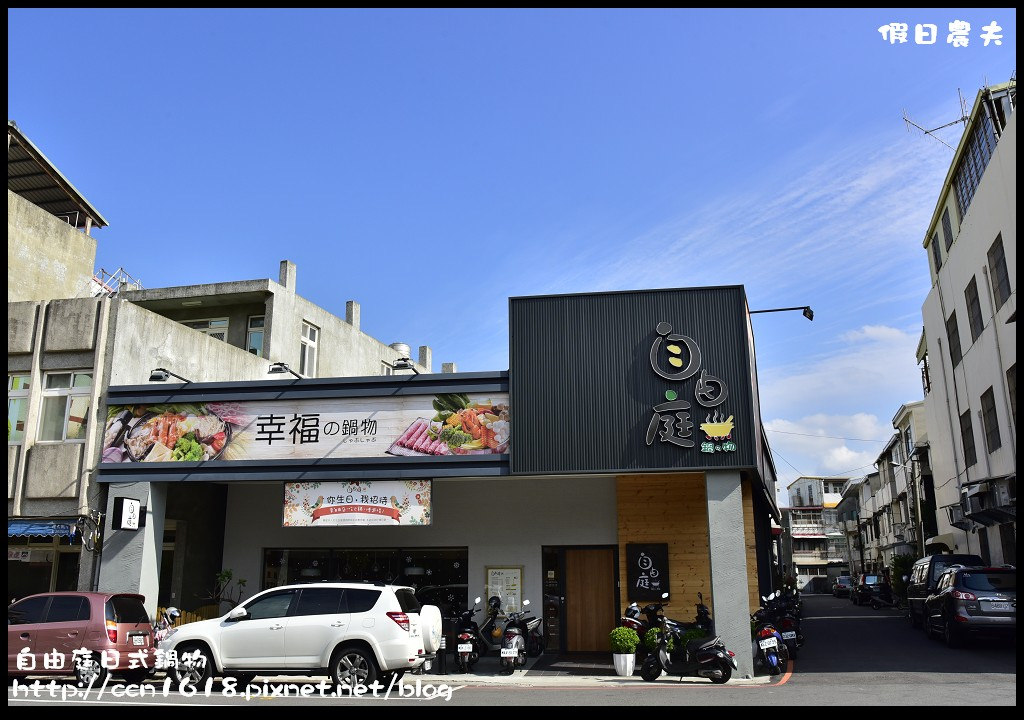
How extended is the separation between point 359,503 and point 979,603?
12.5m

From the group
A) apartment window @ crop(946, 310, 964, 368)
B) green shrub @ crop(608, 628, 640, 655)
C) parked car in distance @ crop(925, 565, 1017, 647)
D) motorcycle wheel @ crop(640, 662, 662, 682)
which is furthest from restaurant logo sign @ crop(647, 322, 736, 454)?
apartment window @ crop(946, 310, 964, 368)

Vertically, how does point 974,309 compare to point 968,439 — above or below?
above

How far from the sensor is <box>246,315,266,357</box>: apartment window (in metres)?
25.5

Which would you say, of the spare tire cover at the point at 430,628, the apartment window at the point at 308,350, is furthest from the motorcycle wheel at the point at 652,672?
the apartment window at the point at 308,350

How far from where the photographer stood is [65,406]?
17938mm

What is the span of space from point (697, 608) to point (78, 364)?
1383 cm

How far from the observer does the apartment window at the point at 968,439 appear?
29375mm

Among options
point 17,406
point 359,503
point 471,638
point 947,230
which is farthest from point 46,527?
point 947,230

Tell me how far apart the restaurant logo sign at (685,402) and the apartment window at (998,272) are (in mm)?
11913

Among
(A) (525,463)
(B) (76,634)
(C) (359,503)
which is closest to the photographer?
(B) (76,634)

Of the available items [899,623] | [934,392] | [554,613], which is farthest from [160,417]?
[934,392]

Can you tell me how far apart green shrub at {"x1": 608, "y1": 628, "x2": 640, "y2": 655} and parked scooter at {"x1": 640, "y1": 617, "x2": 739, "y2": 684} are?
1.27 feet

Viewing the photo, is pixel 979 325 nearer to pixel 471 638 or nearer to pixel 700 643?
pixel 700 643

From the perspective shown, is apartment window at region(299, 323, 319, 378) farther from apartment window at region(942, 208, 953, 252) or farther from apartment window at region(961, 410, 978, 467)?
apartment window at region(942, 208, 953, 252)
